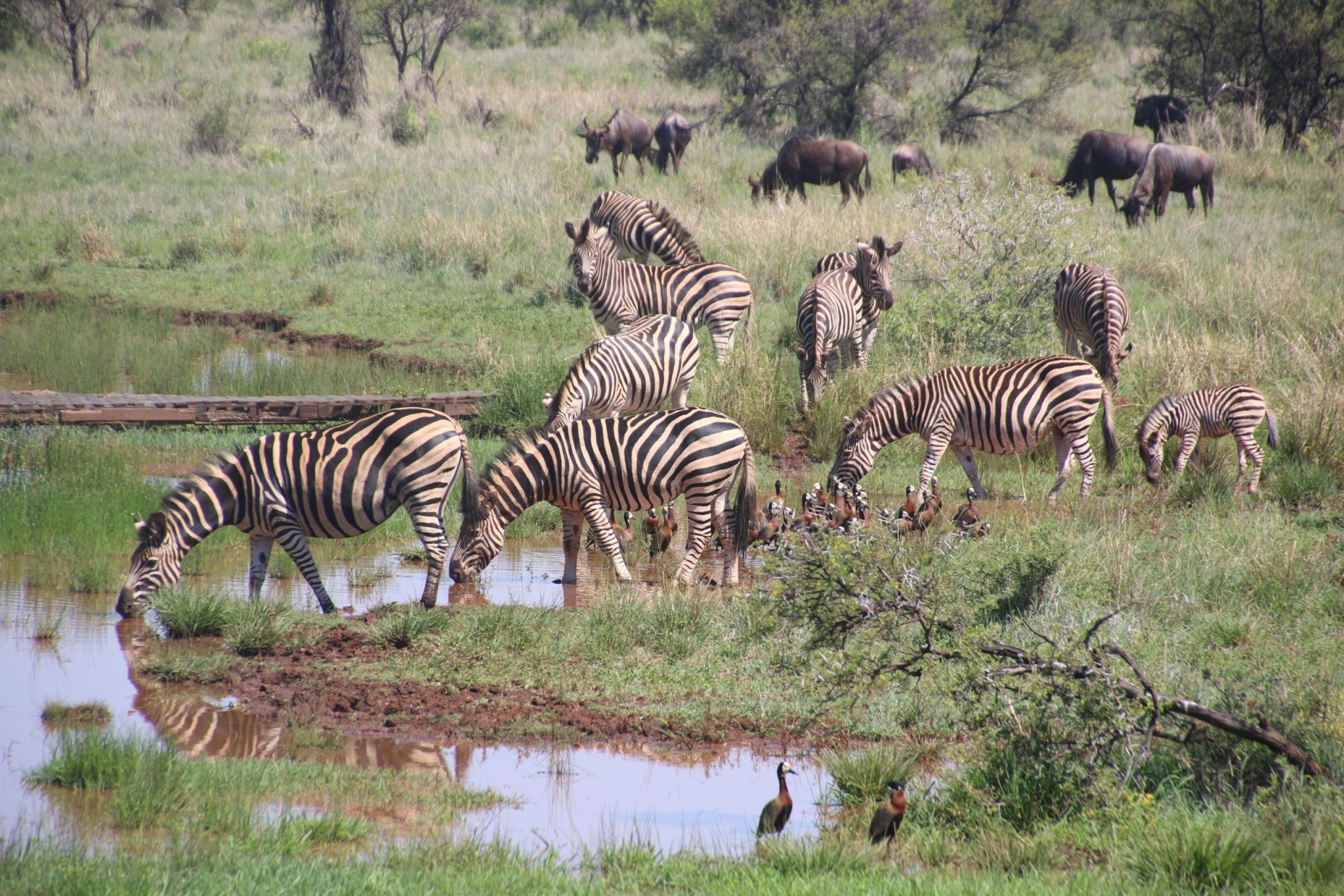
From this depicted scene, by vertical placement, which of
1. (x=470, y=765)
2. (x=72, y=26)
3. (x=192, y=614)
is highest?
(x=72, y=26)

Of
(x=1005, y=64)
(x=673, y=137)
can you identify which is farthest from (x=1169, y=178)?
(x=673, y=137)

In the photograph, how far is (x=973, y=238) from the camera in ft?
55.9

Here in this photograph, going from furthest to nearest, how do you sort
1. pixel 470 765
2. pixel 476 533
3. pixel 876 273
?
pixel 876 273, pixel 476 533, pixel 470 765

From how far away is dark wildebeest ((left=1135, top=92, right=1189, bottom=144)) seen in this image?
31.0m

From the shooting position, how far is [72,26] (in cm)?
3681

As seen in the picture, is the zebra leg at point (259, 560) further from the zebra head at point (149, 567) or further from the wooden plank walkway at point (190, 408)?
the wooden plank walkway at point (190, 408)

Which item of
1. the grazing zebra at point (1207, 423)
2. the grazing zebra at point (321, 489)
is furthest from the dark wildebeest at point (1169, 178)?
the grazing zebra at point (321, 489)

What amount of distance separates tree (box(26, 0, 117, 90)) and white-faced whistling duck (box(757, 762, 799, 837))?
36.1 meters

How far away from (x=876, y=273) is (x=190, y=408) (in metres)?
7.61

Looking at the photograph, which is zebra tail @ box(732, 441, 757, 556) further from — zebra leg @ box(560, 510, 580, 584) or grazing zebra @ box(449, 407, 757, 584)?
zebra leg @ box(560, 510, 580, 584)

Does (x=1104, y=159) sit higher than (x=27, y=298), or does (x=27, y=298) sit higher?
(x=1104, y=159)

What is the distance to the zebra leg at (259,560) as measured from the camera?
8.52 meters

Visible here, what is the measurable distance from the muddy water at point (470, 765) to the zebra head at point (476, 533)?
82.2 inches

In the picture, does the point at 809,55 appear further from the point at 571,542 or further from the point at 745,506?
the point at 571,542
